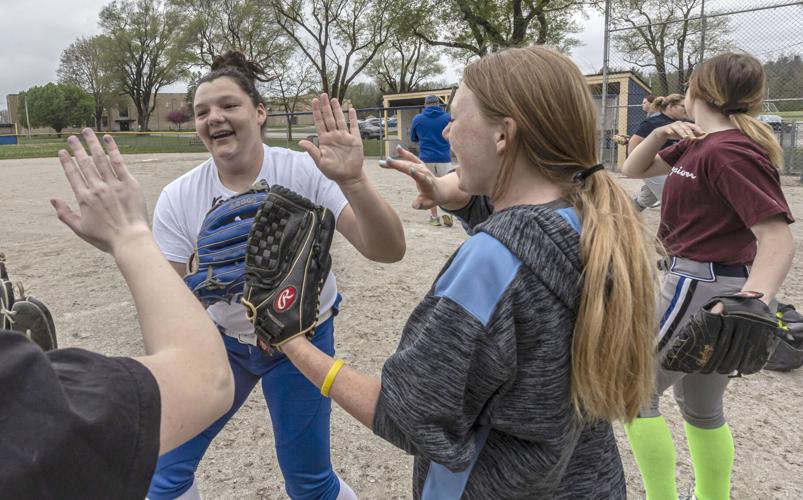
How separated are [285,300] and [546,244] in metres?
0.68

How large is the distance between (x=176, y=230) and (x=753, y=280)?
232 centimetres

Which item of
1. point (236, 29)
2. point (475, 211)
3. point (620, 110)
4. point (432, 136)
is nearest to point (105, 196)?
point (475, 211)

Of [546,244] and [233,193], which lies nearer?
[546,244]

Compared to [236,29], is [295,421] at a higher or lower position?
lower

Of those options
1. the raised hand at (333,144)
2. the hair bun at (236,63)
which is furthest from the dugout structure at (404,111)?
the raised hand at (333,144)

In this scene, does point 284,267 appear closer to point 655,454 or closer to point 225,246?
point 225,246

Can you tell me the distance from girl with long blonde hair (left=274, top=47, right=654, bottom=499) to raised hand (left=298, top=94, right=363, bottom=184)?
60 centimetres

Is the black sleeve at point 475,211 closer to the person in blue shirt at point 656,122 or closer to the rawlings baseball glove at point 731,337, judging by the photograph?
the rawlings baseball glove at point 731,337

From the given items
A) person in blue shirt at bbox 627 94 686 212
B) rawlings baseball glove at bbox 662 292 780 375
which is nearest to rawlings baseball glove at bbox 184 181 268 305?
rawlings baseball glove at bbox 662 292 780 375

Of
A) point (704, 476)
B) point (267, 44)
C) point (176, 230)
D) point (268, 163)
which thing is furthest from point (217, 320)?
point (267, 44)

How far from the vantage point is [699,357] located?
1.92m

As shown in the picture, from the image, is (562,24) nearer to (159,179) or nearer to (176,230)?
(159,179)

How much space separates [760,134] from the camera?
2.32 m

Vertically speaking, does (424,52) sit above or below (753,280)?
above
